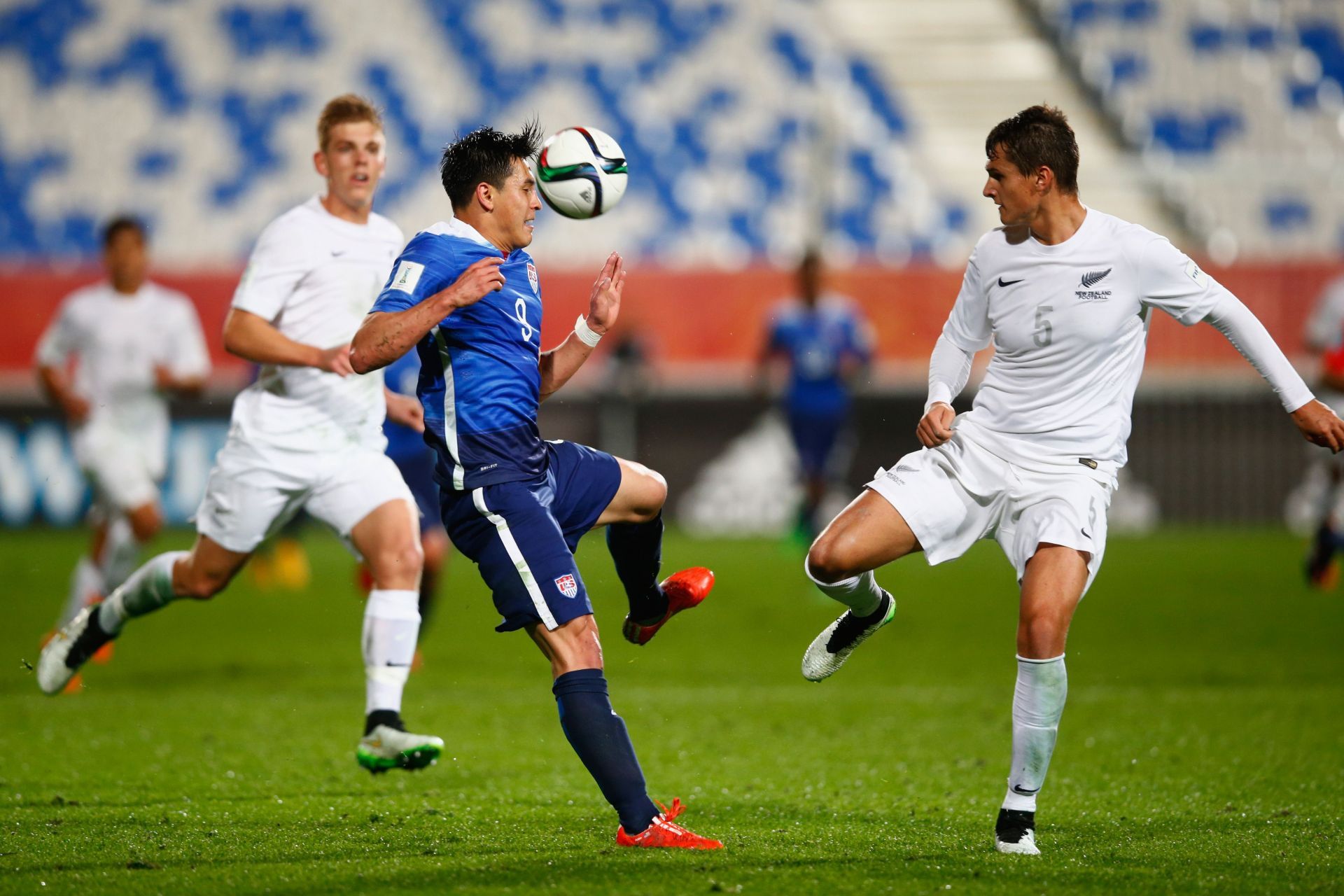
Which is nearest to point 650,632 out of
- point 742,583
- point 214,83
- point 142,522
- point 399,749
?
point 399,749

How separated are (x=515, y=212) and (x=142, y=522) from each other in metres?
4.56

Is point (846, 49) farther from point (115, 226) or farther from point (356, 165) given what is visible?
point (356, 165)

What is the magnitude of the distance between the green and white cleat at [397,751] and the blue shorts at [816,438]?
8997 mm

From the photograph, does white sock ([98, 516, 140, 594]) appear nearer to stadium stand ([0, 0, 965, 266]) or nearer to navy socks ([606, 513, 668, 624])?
navy socks ([606, 513, 668, 624])

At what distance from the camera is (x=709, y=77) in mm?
22234

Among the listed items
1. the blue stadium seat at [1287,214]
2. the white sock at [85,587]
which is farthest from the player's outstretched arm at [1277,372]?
the blue stadium seat at [1287,214]

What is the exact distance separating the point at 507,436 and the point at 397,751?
4.23 ft

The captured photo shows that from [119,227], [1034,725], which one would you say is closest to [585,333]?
[1034,725]

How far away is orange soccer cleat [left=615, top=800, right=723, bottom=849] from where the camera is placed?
4297mm

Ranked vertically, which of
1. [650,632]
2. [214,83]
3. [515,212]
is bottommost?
[650,632]

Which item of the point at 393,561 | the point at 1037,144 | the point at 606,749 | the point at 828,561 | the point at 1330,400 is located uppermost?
the point at 1037,144

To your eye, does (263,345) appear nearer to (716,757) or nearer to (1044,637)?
(716,757)

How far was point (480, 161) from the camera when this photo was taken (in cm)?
462

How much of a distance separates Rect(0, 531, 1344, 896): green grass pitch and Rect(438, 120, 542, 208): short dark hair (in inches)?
54.6
